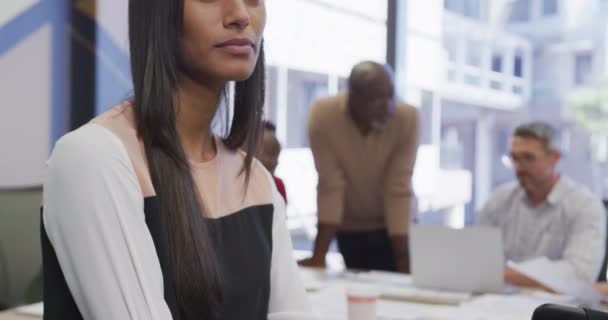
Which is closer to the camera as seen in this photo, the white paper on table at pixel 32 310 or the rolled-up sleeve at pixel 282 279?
the rolled-up sleeve at pixel 282 279

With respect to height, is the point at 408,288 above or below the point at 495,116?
below

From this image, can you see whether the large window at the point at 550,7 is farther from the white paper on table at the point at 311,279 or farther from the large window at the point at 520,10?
the white paper on table at the point at 311,279

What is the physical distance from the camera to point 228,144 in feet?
3.87

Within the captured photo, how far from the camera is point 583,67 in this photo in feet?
14.5

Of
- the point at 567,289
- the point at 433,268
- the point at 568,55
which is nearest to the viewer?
the point at 567,289

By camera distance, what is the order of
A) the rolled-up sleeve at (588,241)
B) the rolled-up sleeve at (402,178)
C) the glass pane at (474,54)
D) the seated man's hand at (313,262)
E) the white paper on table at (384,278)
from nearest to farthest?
1. the white paper on table at (384,278)
2. the rolled-up sleeve at (588,241)
3. the seated man's hand at (313,262)
4. the rolled-up sleeve at (402,178)
5. the glass pane at (474,54)

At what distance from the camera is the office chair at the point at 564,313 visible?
0.61 meters

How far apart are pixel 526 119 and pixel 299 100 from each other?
5.20 ft

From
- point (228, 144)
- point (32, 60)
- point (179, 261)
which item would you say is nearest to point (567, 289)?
point (228, 144)

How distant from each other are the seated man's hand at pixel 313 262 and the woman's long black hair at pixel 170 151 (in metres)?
2.05

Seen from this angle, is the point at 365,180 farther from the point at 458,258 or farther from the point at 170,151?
the point at 170,151

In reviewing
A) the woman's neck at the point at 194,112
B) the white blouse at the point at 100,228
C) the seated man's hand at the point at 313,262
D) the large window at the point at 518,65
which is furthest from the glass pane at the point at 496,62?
the white blouse at the point at 100,228

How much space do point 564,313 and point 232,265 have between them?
55 cm

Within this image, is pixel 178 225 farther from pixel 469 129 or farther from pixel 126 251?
pixel 469 129
